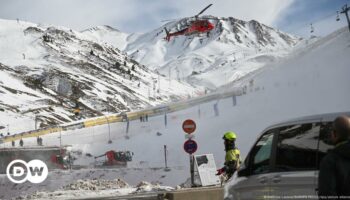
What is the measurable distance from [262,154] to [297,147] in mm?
941

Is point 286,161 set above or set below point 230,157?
below

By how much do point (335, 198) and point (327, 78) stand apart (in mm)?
55629

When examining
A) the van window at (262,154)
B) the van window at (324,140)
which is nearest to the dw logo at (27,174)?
the van window at (262,154)

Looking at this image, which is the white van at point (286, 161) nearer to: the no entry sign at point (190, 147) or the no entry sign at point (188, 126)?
the no entry sign at point (190, 147)

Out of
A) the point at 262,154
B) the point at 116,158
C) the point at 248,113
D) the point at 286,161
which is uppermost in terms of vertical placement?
the point at 248,113

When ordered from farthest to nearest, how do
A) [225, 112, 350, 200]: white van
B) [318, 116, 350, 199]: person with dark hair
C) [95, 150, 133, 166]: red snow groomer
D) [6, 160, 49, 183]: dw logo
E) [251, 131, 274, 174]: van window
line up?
[95, 150, 133, 166]: red snow groomer, [6, 160, 49, 183]: dw logo, [251, 131, 274, 174]: van window, [225, 112, 350, 200]: white van, [318, 116, 350, 199]: person with dark hair

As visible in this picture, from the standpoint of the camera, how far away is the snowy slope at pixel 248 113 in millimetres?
47125

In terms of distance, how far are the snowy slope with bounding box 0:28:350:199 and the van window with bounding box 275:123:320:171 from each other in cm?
3213

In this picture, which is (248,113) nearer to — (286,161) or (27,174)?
(27,174)

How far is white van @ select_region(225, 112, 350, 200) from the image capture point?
527cm

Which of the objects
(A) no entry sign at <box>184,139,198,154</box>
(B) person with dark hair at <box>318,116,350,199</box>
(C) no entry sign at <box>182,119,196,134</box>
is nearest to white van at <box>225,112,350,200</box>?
(B) person with dark hair at <box>318,116,350,199</box>

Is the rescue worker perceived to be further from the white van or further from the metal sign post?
the metal sign post

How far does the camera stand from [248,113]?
174ft

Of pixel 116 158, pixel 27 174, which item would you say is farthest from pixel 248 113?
pixel 27 174
